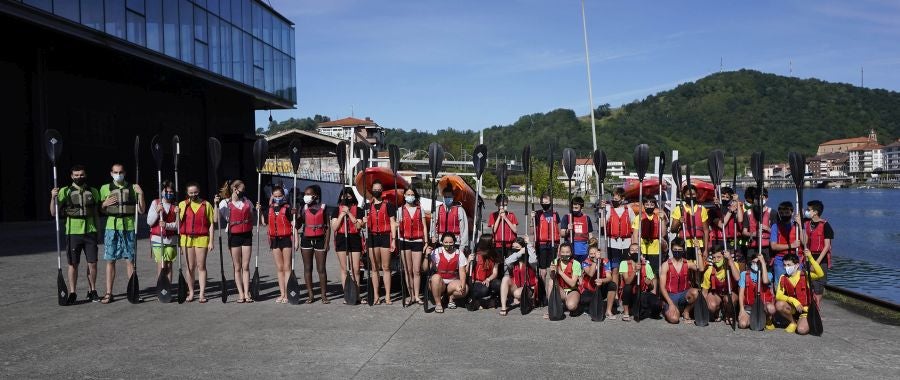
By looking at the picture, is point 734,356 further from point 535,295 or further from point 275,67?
point 275,67

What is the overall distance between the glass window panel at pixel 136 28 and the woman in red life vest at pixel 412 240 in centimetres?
2226

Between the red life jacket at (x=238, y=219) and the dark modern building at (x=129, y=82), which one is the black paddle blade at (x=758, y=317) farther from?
the dark modern building at (x=129, y=82)

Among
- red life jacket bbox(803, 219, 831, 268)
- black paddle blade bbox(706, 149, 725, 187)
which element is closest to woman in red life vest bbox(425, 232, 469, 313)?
black paddle blade bbox(706, 149, 725, 187)

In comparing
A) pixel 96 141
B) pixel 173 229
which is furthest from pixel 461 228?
pixel 96 141

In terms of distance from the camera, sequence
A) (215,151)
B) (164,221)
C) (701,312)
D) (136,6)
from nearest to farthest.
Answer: (701,312)
(164,221)
(215,151)
(136,6)

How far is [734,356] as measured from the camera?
834 centimetres

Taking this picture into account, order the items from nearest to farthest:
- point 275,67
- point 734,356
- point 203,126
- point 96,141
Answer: point 734,356 < point 96,141 < point 203,126 < point 275,67

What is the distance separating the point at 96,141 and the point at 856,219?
7100cm

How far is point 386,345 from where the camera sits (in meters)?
8.74

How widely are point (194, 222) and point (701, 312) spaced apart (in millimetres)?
7687

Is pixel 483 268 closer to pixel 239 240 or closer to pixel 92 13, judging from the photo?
pixel 239 240

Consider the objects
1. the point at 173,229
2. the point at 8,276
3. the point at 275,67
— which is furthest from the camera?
the point at 275,67

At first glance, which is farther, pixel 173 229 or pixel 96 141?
pixel 96 141

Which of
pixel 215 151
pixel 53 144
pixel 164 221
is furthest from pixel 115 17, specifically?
pixel 164 221
